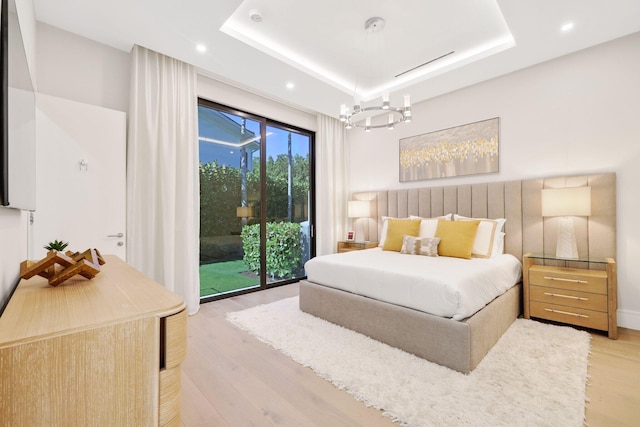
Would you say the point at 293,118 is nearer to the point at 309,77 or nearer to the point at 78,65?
the point at 309,77

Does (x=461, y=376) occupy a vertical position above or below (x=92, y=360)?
below

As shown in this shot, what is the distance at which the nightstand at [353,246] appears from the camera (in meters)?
4.52

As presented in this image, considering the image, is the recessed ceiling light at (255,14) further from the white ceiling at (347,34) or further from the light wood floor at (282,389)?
the light wood floor at (282,389)

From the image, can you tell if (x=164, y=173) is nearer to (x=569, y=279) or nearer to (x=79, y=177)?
(x=79, y=177)

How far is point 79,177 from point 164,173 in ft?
2.33

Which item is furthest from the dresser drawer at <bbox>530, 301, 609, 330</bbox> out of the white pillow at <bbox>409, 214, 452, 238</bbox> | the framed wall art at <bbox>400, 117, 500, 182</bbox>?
the framed wall art at <bbox>400, 117, 500, 182</bbox>

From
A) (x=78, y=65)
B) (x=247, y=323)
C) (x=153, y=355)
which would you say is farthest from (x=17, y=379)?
(x=78, y=65)

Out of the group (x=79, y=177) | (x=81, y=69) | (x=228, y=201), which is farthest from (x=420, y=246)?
(x=81, y=69)

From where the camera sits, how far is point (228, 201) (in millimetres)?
3891

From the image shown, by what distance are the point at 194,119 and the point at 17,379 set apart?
10.5 ft

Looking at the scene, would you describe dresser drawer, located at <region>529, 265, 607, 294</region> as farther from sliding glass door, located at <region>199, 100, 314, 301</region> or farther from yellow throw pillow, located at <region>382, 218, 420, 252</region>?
sliding glass door, located at <region>199, 100, 314, 301</region>

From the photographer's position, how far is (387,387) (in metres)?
1.79

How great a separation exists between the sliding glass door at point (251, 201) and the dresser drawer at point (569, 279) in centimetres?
317

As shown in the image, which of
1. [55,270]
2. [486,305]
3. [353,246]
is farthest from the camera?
[353,246]
